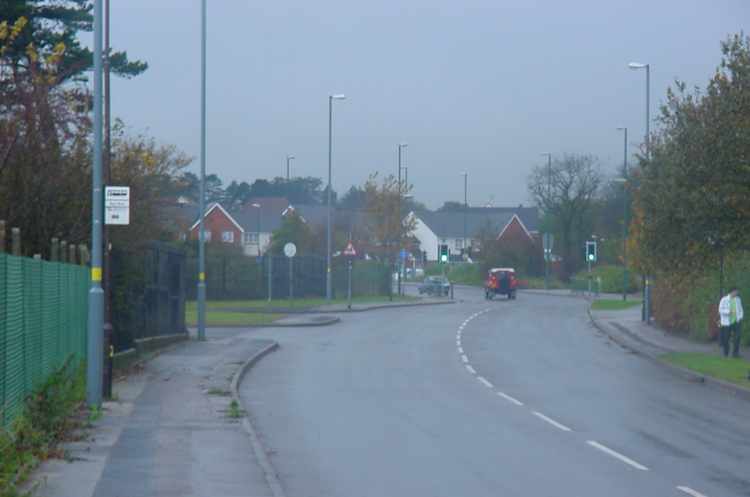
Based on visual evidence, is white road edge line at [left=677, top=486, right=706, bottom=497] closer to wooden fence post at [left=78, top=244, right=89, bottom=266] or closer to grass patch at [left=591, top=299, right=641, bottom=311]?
wooden fence post at [left=78, top=244, right=89, bottom=266]

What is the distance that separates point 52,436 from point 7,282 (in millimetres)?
2388

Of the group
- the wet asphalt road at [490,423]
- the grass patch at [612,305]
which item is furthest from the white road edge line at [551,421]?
the grass patch at [612,305]

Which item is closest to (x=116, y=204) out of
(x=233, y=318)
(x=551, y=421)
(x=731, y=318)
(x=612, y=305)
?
(x=551, y=421)

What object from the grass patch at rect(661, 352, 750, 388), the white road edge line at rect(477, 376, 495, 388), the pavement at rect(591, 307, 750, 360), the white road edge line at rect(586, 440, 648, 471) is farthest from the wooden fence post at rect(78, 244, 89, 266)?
the pavement at rect(591, 307, 750, 360)

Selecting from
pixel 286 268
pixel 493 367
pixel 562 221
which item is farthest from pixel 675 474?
pixel 562 221

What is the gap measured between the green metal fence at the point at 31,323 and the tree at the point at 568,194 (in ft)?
232

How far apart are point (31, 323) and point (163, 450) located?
2.11 meters

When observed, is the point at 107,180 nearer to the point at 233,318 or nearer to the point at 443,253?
the point at 233,318

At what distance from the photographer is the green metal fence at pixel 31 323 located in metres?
11.4

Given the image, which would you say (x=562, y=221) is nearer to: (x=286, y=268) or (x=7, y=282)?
(x=286, y=268)

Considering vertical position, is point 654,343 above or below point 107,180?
below

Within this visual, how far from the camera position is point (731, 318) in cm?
2755

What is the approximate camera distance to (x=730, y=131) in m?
22.0

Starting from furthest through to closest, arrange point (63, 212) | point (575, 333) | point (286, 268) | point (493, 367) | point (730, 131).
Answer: point (286, 268) < point (575, 333) < point (493, 367) < point (730, 131) < point (63, 212)
